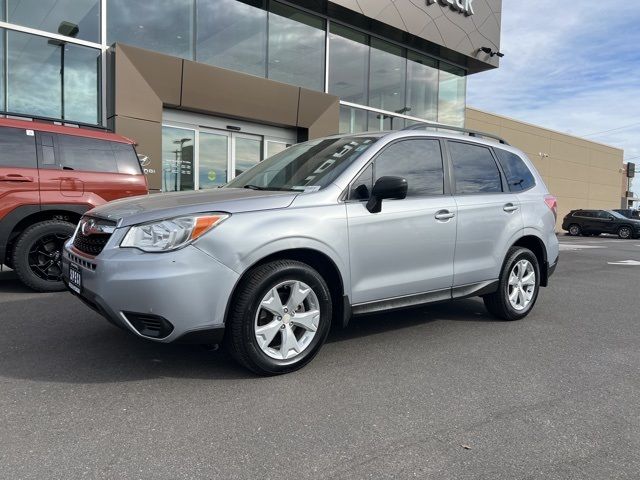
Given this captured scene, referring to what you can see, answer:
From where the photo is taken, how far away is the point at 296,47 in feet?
49.3

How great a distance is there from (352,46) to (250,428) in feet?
51.2

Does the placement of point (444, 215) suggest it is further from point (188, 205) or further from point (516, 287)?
point (188, 205)

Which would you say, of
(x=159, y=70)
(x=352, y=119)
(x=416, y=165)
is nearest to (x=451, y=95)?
(x=352, y=119)

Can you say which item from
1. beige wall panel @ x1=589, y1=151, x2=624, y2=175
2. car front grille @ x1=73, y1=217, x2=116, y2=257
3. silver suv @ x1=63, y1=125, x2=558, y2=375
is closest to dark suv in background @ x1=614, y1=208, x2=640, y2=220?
beige wall panel @ x1=589, y1=151, x2=624, y2=175

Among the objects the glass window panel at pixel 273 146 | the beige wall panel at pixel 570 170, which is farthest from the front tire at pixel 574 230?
the glass window panel at pixel 273 146

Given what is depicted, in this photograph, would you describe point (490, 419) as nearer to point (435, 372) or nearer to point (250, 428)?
point (435, 372)

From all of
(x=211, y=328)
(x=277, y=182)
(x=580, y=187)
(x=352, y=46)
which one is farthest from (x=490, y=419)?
(x=580, y=187)

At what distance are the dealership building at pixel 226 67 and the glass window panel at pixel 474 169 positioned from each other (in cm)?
786

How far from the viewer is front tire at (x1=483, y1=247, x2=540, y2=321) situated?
5.13 meters

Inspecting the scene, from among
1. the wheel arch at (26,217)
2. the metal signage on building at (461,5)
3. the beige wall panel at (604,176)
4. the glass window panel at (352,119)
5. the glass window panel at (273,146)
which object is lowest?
the wheel arch at (26,217)

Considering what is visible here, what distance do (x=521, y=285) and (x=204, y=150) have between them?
9.84 metres

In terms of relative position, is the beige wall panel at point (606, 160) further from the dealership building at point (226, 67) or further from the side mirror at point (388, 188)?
the side mirror at point (388, 188)

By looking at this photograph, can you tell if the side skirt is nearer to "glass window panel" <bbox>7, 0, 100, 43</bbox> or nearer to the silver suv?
the silver suv

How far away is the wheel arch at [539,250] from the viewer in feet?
17.9
